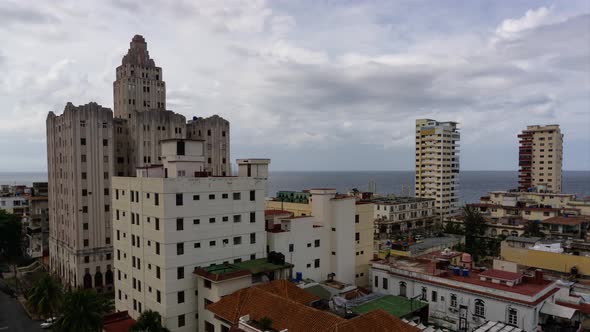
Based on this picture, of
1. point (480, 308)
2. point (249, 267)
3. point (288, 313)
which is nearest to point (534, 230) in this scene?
point (480, 308)

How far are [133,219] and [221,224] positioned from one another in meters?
11.2

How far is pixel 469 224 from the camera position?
288 ft

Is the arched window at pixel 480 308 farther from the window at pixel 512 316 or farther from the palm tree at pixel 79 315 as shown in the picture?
the palm tree at pixel 79 315

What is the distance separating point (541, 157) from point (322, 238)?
143 m

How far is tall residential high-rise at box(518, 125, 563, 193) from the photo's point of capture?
157125mm

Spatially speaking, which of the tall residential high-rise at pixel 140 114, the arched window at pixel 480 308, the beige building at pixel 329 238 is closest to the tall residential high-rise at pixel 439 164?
the beige building at pixel 329 238

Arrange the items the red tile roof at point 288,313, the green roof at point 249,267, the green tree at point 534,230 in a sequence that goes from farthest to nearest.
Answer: the green tree at point 534,230, the green roof at point 249,267, the red tile roof at point 288,313

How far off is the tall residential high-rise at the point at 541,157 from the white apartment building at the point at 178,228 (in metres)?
141

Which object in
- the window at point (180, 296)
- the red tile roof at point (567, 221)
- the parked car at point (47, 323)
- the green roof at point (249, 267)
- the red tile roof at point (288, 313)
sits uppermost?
the green roof at point (249, 267)

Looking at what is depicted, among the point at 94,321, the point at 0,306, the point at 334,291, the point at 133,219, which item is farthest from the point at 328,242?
the point at 0,306

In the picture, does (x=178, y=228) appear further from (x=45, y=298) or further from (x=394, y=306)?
(x=394, y=306)

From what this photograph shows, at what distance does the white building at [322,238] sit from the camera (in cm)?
5216

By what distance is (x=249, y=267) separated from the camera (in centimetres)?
4509

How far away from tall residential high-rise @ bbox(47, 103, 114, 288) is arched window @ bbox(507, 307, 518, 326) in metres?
67.2
